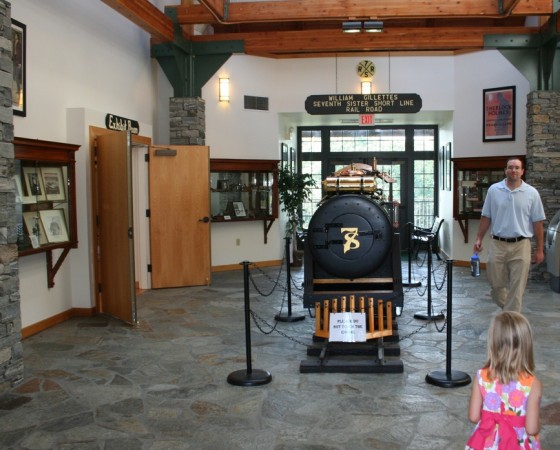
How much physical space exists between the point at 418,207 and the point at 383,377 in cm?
964

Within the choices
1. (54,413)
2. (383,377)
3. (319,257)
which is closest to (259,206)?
(319,257)

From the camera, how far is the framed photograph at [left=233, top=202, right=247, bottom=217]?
38.4 ft

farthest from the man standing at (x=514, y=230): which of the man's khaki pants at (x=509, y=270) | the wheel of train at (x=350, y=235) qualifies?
the wheel of train at (x=350, y=235)

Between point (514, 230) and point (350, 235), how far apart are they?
1704mm

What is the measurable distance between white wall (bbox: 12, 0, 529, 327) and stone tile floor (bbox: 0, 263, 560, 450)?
1084mm

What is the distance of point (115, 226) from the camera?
7461mm

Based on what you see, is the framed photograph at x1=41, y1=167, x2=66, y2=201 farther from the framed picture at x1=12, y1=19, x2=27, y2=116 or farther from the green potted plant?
the green potted plant

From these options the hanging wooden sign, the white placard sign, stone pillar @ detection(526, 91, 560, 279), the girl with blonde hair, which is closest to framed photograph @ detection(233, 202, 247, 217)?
the hanging wooden sign

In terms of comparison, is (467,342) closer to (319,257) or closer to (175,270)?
(319,257)

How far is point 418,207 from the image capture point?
14.5 meters

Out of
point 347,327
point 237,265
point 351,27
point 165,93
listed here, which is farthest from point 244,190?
point 347,327

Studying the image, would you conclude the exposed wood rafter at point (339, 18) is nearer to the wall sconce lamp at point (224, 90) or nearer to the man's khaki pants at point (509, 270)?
the wall sconce lamp at point (224, 90)

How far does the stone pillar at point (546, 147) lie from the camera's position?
9883 mm

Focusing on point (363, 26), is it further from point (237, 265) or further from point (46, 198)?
point (237, 265)
